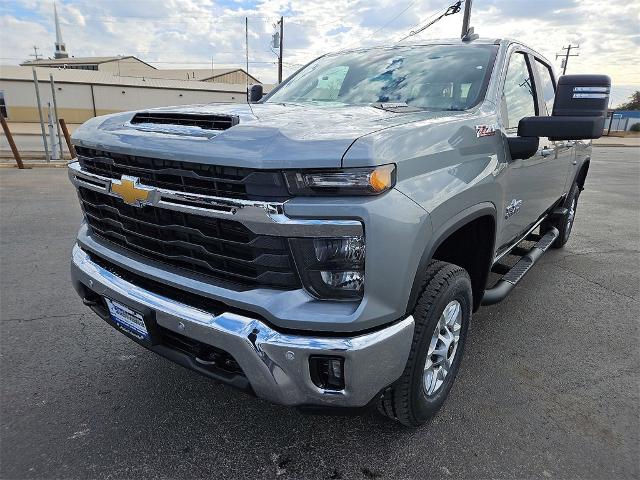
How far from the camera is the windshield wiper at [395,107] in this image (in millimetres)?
2623

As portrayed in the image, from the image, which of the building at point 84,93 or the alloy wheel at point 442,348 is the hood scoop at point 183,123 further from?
the building at point 84,93

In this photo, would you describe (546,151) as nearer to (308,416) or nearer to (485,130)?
(485,130)

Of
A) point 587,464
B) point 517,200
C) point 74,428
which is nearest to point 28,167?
point 74,428

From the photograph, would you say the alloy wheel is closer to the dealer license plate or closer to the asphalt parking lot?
the asphalt parking lot

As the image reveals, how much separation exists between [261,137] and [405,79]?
169cm

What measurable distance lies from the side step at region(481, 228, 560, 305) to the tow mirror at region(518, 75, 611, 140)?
3.47 ft

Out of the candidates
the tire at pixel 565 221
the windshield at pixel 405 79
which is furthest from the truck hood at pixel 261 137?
the tire at pixel 565 221

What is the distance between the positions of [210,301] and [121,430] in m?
0.95

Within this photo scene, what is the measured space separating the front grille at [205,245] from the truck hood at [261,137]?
0.26 m

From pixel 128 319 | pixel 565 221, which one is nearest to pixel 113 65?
pixel 565 221

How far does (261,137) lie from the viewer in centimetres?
185

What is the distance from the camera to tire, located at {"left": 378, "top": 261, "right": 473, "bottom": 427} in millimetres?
2111

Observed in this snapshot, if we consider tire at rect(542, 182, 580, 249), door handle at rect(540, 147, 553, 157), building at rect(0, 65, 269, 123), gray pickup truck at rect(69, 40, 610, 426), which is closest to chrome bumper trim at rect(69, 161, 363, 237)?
gray pickup truck at rect(69, 40, 610, 426)

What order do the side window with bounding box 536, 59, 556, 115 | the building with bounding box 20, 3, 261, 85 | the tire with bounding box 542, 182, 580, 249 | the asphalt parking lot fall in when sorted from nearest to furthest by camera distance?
the asphalt parking lot → the side window with bounding box 536, 59, 556, 115 → the tire with bounding box 542, 182, 580, 249 → the building with bounding box 20, 3, 261, 85
